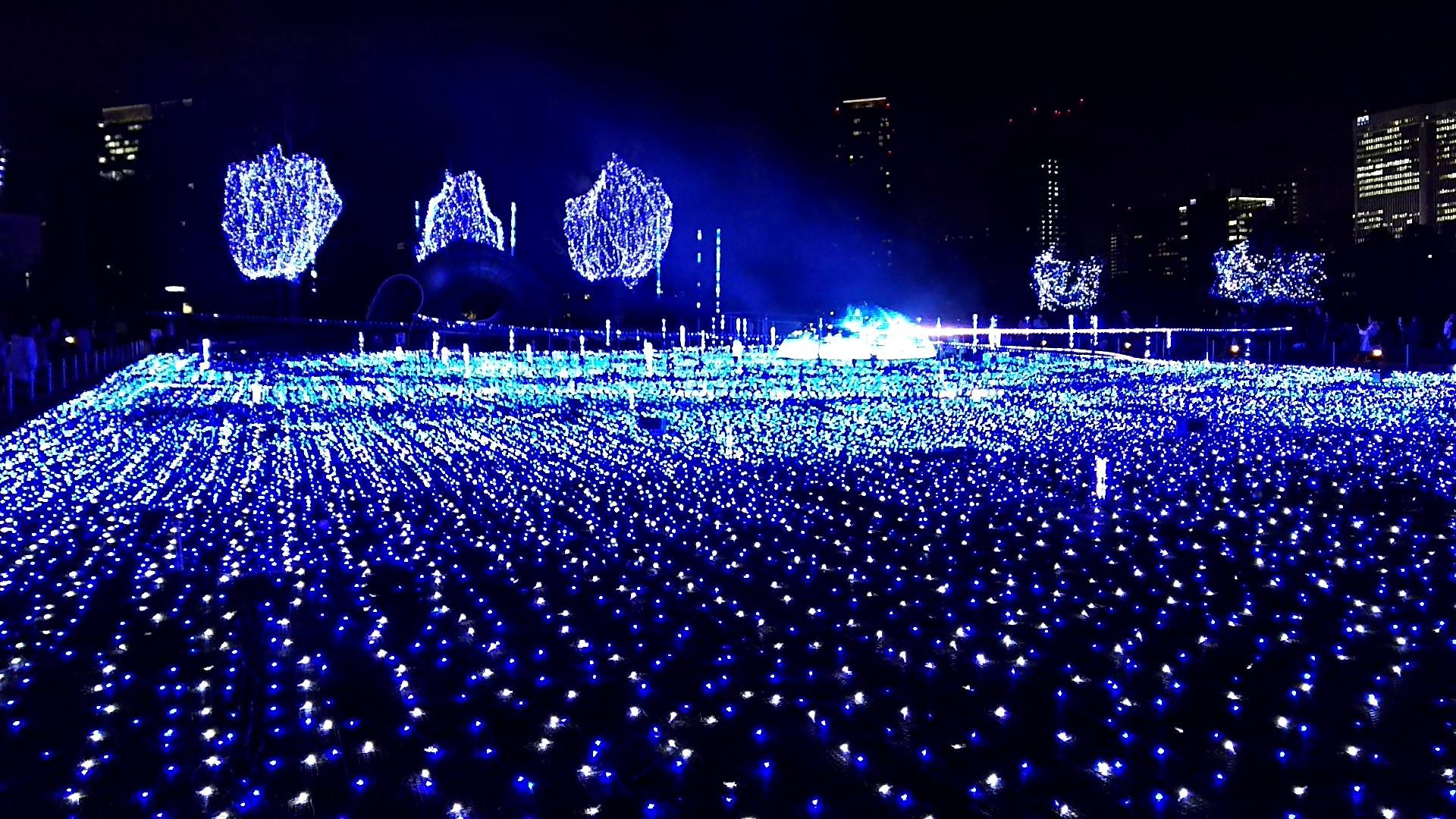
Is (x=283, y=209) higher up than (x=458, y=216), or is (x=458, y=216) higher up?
(x=458, y=216)

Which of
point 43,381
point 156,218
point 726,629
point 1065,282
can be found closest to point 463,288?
point 156,218

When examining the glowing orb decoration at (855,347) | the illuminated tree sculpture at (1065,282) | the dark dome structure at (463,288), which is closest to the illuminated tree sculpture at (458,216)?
the dark dome structure at (463,288)

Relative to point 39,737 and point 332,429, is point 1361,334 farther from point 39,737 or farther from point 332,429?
point 39,737

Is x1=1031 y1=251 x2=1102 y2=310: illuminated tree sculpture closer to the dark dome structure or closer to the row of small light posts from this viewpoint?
the dark dome structure

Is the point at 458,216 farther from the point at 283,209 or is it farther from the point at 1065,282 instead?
the point at 1065,282

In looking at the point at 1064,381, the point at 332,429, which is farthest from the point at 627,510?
the point at 1064,381

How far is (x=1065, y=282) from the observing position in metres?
99.9

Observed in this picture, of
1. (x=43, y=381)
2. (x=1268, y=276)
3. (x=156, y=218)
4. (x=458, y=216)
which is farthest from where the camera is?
(x=1268, y=276)

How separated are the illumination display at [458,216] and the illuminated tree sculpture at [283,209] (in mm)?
5046

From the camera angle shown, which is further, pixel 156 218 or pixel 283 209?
pixel 156 218

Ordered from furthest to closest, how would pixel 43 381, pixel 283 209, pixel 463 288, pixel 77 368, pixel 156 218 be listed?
pixel 156 218 < pixel 463 288 < pixel 283 209 < pixel 77 368 < pixel 43 381

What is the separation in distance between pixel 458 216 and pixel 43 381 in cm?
3342

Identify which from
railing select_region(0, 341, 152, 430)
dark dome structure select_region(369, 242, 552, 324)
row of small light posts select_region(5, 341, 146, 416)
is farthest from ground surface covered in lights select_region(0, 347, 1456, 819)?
dark dome structure select_region(369, 242, 552, 324)

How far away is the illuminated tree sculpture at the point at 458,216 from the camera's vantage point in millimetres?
56031
